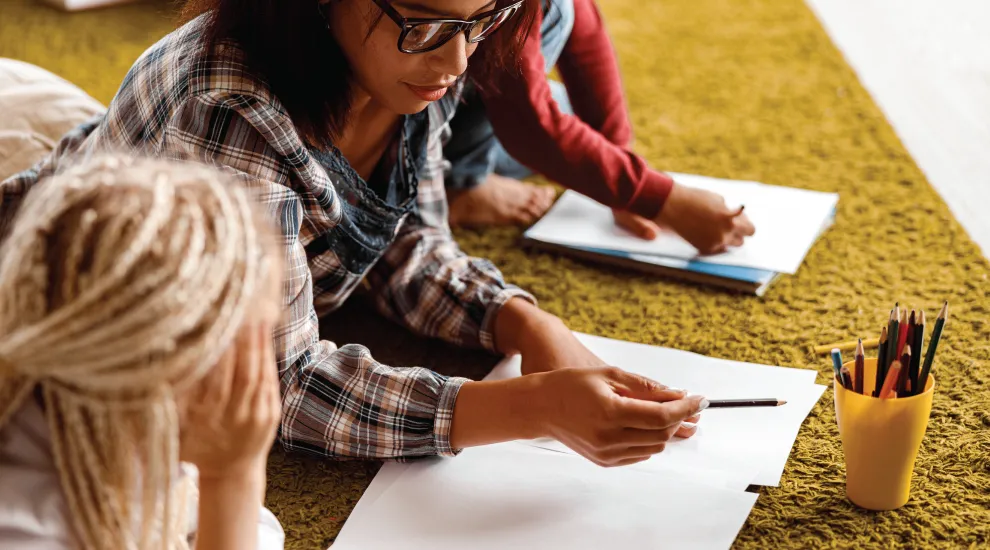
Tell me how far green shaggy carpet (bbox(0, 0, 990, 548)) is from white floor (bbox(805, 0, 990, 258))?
51 millimetres

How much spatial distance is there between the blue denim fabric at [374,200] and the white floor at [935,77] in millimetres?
809

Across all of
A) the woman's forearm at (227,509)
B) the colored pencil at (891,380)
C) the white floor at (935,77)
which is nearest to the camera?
the woman's forearm at (227,509)

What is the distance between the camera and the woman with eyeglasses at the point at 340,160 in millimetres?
957

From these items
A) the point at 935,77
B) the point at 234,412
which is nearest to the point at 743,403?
the point at 234,412

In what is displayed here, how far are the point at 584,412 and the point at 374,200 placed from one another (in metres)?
0.38

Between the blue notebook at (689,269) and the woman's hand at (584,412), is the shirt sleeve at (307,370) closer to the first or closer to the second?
the woman's hand at (584,412)

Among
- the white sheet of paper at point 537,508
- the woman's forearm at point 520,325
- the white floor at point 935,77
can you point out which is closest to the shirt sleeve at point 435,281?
the woman's forearm at point 520,325

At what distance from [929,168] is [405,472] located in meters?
1.09

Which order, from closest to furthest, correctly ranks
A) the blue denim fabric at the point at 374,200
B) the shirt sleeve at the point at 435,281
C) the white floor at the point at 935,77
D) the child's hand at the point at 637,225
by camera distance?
1. the blue denim fabric at the point at 374,200
2. the shirt sleeve at the point at 435,281
3. the child's hand at the point at 637,225
4. the white floor at the point at 935,77

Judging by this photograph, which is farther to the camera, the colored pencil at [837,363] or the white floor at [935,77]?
the white floor at [935,77]

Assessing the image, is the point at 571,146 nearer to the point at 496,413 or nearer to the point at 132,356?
the point at 496,413

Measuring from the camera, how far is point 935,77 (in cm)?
206

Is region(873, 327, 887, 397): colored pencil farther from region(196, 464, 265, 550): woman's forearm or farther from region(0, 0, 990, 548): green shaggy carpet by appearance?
region(196, 464, 265, 550): woman's forearm

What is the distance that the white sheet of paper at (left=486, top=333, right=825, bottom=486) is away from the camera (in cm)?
106
